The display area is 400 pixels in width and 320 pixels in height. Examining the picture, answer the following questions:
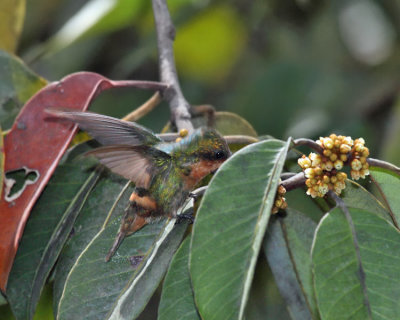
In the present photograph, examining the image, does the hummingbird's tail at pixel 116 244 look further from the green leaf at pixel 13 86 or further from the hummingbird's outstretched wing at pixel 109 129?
the green leaf at pixel 13 86

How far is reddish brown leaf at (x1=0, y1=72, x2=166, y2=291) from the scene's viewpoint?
1.55m

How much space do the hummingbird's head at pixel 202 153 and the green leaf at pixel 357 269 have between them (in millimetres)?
359

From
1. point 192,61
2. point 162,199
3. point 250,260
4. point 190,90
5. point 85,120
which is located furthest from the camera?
point 192,61

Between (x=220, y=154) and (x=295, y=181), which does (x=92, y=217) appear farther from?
(x=295, y=181)

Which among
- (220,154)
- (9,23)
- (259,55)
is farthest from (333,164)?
(259,55)

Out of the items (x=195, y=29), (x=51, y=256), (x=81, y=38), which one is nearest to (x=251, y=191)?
(x=51, y=256)

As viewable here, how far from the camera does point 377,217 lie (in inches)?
53.2

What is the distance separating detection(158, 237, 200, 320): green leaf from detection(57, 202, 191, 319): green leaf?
0.03 metres

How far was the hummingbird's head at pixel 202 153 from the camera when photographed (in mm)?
1592

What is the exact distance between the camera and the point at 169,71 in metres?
1.98

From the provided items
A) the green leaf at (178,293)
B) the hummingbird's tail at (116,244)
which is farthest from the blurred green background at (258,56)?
the green leaf at (178,293)

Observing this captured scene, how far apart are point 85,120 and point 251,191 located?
1.65ft

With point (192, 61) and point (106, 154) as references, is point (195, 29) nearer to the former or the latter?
point (192, 61)

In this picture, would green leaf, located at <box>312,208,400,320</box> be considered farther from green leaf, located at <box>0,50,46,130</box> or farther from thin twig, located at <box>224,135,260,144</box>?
green leaf, located at <box>0,50,46,130</box>
